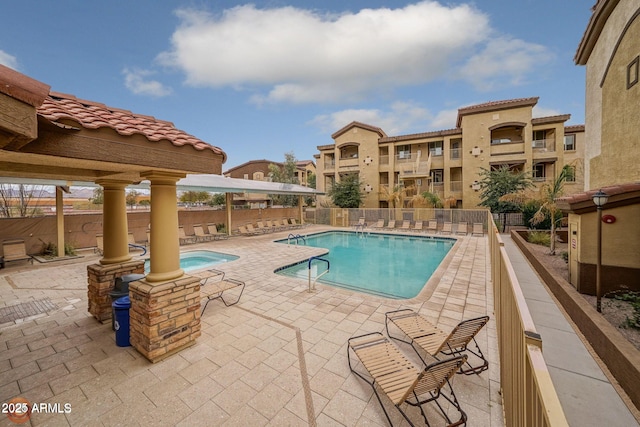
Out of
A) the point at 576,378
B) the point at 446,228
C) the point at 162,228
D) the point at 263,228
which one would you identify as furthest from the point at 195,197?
the point at 576,378

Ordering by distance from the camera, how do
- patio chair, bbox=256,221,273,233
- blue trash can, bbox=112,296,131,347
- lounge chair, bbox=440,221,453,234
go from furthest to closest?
patio chair, bbox=256,221,273,233, lounge chair, bbox=440,221,453,234, blue trash can, bbox=112,296,131,347

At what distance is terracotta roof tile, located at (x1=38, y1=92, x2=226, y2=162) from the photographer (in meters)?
2.45

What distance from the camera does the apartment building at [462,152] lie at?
2103 cm

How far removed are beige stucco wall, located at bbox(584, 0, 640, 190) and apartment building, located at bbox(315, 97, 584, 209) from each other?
12723mm

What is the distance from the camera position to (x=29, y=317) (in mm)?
5062

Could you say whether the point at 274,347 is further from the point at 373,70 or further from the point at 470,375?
the point at 373,70

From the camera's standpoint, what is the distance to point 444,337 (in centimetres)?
393

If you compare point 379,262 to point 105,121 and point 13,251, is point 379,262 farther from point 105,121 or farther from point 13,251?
point 13,251

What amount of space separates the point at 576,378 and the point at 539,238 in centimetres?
1187

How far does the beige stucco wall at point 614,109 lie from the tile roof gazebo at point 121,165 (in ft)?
32.4

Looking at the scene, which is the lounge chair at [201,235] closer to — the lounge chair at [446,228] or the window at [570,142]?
the lounge chair at [446,228]

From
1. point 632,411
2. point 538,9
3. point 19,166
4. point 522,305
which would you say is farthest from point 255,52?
point 632,411

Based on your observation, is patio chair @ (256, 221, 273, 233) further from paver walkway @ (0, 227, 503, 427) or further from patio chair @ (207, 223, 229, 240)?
paver walkway @ (0, 227, 503, 427)

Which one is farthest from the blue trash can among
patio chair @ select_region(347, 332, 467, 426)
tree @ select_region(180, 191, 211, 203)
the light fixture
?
tree @ select_region(180, 191, 211, 203)
